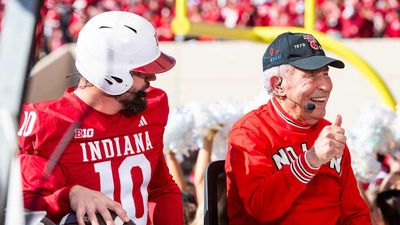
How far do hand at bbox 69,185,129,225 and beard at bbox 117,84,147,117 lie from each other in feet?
1.16

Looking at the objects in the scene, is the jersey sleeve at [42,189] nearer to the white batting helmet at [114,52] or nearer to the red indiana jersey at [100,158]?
the red indiana jersey at [100,158]

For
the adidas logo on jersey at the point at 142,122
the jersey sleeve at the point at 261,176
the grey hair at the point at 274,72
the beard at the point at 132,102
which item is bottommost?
the jersey sleeve at the point at 261,176

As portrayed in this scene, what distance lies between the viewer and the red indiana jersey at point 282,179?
8.91 ft

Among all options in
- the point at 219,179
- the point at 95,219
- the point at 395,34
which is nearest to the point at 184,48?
the point at 395,34

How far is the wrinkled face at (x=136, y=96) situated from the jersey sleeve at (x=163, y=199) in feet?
0.75

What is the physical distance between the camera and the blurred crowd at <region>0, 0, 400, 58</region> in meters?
11.4

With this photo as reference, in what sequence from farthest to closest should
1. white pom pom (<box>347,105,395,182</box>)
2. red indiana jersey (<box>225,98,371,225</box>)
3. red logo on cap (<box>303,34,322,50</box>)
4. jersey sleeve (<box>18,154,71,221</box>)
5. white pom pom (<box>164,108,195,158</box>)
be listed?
white pom pom (<box>347,105,395,182</box>)
white pom pom (<box>164,108,195,158</box>)
red logo on cap (<box>303,34,322,50</box>)
red indiana jersey (<box>225,98,371,225</box>)
jersey sleeve (<box>18,154,71,221</box>)

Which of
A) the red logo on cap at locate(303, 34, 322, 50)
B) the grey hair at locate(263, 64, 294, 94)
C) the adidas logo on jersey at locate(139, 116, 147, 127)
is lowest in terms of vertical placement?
the adidas logo on jersey at locate(139, 116, 147, 127)

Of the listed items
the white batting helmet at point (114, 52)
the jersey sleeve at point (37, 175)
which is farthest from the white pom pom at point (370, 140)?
the jersey sleeve at point (37, 175)

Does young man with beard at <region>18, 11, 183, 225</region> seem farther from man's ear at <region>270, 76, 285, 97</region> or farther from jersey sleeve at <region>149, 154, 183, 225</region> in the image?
man's ear at <region>270, 76, 285, 97</region>

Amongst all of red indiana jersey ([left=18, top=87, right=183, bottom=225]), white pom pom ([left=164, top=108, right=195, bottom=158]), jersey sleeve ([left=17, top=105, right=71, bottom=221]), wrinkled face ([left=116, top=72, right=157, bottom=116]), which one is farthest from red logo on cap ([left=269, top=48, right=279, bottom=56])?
white pom pom ([left=164, top=108, right=195, bottom=158])

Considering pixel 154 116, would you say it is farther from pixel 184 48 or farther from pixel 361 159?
pixel 184 48

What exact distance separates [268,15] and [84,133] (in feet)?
33.5

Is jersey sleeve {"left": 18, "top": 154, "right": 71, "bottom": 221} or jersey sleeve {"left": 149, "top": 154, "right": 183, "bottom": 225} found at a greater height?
jersey sleeve {"left": 18, "top": 154, "right": 71, "bottom": 221}
